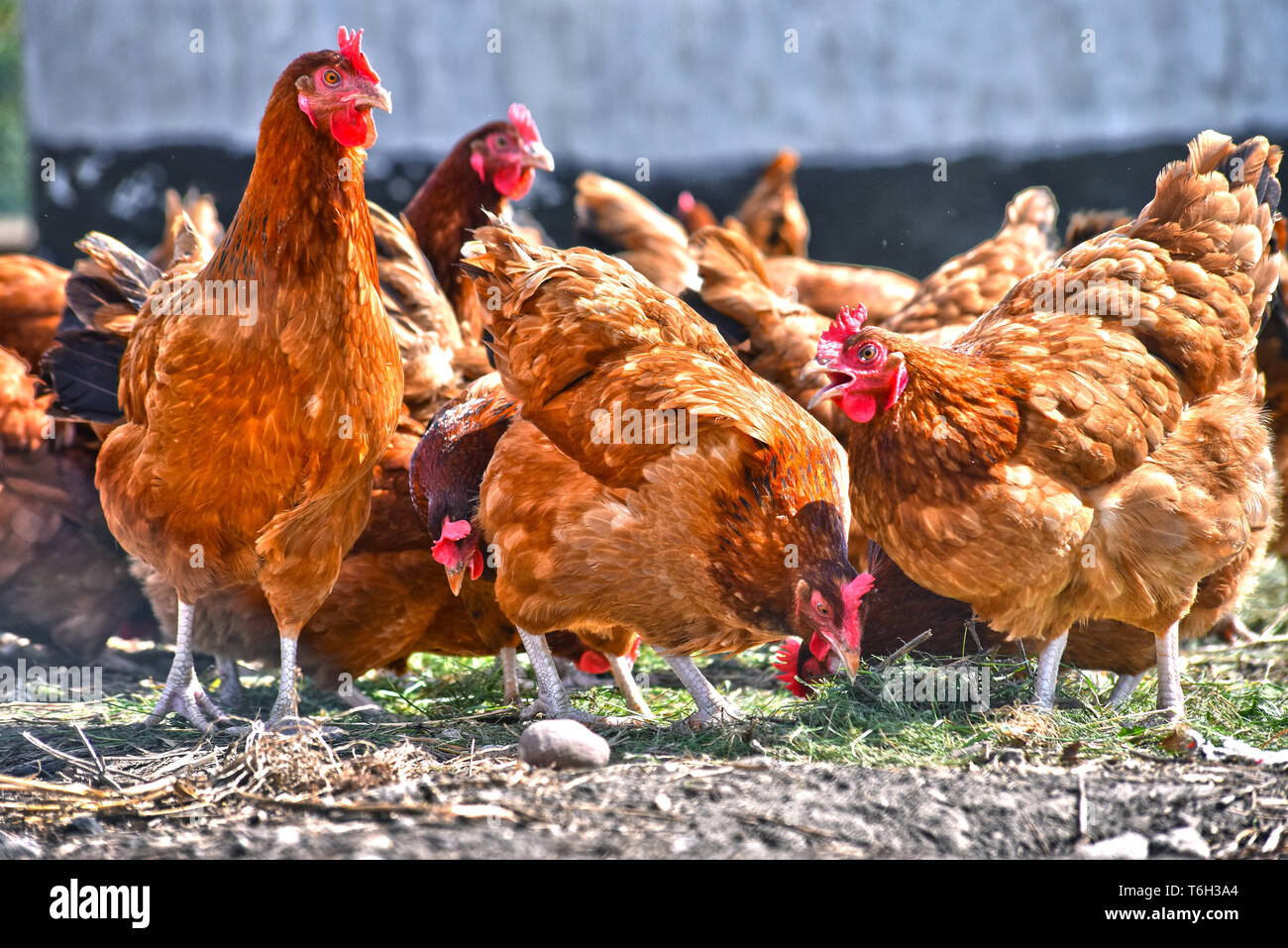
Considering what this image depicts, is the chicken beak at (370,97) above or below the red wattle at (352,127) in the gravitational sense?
above

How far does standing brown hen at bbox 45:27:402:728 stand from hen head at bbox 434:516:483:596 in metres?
0.31

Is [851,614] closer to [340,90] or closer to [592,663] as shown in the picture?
[592,663]

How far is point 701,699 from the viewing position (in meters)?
3.51

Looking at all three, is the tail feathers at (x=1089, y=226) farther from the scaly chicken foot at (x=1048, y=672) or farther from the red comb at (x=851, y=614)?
the red comb at (x=851, y=614)

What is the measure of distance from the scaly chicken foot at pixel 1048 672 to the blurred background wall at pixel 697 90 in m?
5.61

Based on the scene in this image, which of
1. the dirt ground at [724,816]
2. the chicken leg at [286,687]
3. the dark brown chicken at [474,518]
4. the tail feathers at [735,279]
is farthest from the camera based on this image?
the tail feathers at [735,279]

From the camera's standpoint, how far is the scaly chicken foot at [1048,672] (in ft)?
11.1

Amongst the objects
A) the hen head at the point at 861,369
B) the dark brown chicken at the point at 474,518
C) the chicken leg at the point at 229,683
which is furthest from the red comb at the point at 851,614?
the chicken leg at the point at 229,683

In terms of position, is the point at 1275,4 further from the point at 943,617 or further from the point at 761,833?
the point at 761,833

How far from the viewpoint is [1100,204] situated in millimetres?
8188

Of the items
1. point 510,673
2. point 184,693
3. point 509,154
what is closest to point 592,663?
point 510,673

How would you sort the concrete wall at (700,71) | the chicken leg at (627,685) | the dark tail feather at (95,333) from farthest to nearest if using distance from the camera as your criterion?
1. the concrete wall at (700,71)
2. the dark tail feather at (95,333)
3. the chicken leg at (627,685)

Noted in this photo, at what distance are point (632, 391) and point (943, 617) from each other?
1444 mm
